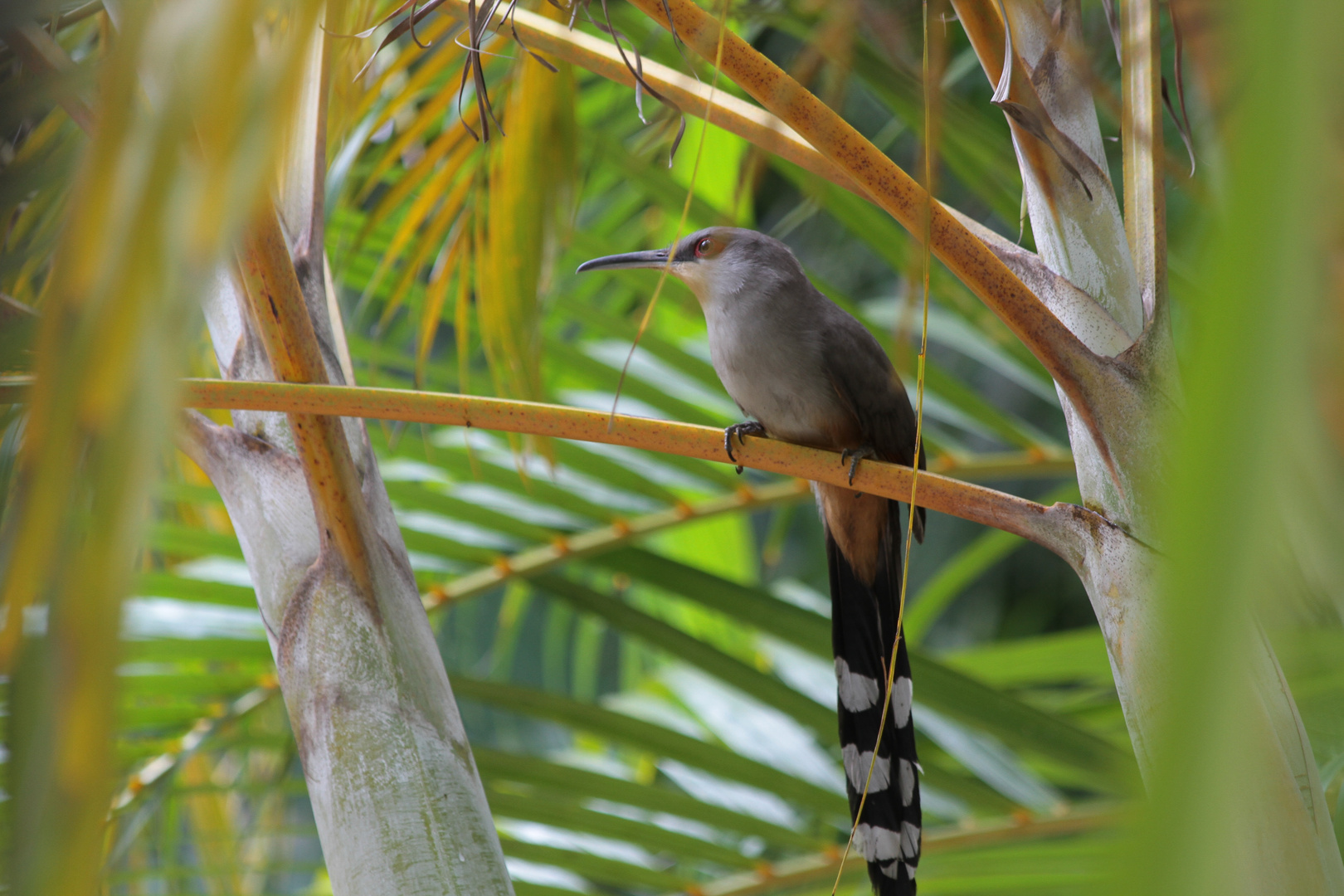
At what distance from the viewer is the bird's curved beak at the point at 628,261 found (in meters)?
2.07

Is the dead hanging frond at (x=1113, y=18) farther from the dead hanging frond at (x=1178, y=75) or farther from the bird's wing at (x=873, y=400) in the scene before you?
the bird's wing at (x=873, y=400)

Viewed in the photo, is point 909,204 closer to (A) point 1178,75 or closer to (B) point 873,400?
(A) point 1178,75

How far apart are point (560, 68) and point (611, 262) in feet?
1.95

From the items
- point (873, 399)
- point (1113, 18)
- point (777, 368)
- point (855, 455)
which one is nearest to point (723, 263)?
point (777, 368)

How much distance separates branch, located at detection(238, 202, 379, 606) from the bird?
0.79 meters

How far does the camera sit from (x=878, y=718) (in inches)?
59.0

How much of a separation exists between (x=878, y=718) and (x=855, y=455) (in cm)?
39

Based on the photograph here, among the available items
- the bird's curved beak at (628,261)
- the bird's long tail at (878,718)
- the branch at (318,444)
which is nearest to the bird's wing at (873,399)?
the bird's long tail at (878,718)

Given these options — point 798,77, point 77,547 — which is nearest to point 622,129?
point 798,77

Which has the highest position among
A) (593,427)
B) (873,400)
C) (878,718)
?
(873,400)

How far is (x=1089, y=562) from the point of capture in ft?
3.04

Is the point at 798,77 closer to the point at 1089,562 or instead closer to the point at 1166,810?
the point at 1089,562

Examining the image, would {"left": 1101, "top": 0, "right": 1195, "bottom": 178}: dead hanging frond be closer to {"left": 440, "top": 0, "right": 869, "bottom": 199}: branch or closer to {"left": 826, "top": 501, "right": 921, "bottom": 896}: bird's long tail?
{"left": 440, "top": 0, "right": 869, "bottom": 199}: branch

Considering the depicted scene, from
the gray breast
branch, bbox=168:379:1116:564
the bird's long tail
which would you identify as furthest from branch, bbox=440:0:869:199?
the gray breast
